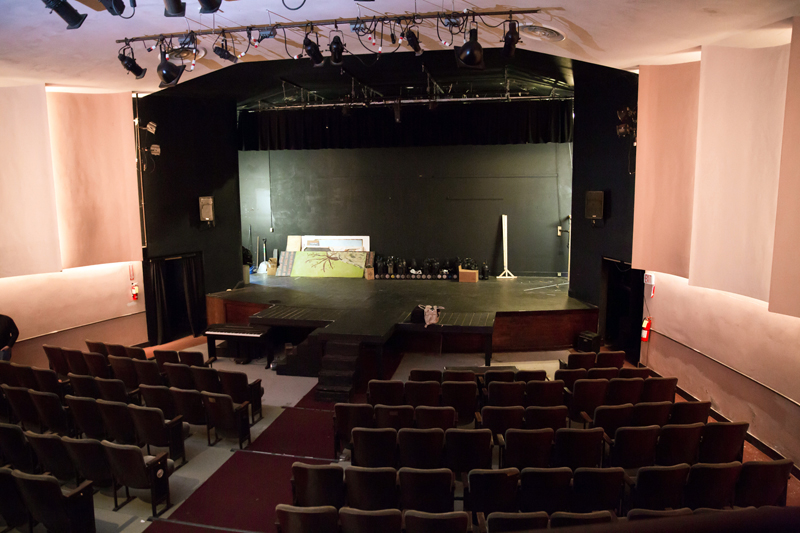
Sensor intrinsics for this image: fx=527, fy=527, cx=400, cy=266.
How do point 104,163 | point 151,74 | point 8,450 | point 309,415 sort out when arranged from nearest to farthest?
point 8,450 < point 309,415 < point 151,74 < point 104,163

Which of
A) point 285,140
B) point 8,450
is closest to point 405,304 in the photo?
point 285,140

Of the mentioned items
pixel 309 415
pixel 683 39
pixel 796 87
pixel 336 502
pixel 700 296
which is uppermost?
pixel 683 39

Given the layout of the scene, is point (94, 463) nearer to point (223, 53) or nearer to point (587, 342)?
point (223, 53)

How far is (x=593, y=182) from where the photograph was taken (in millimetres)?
9906

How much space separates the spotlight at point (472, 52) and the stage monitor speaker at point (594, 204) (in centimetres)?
390

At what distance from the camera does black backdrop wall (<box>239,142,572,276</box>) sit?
1366 centimetres

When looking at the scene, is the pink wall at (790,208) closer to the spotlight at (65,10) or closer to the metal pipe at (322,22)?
the metal pipe at (322,22)

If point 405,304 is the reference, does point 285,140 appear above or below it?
above

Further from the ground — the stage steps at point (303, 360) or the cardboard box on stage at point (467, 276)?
the cardboard box on stage at point (467, 276)

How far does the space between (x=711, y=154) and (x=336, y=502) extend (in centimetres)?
583

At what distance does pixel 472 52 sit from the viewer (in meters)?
6.52

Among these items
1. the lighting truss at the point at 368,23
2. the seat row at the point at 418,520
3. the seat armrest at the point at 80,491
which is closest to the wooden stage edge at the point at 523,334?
the lighting truss at the point at 368,23

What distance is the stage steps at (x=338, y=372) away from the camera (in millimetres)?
7363

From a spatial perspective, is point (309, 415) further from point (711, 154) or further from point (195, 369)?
point (711, 154)
